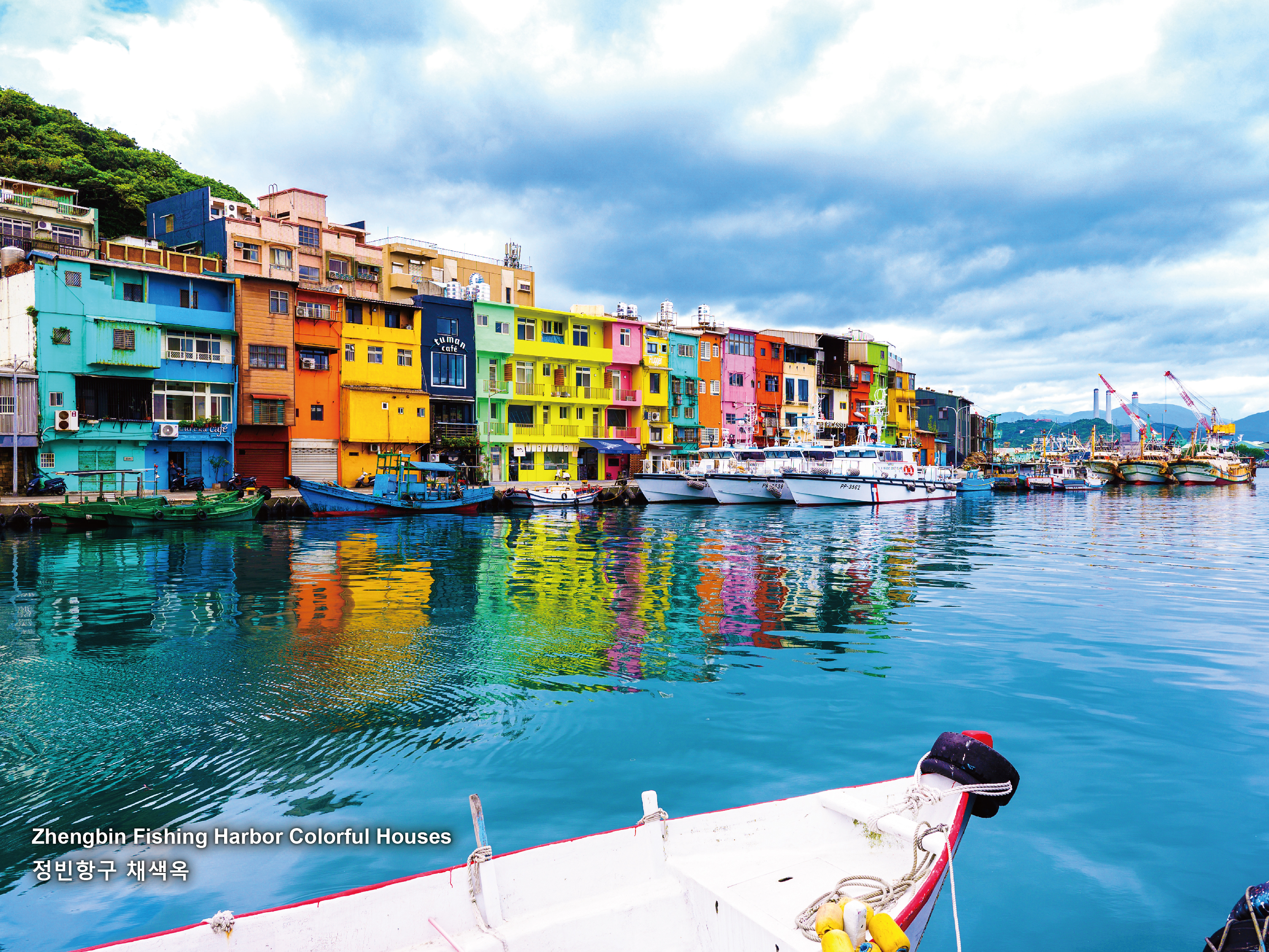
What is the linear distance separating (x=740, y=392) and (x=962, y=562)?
153 ft

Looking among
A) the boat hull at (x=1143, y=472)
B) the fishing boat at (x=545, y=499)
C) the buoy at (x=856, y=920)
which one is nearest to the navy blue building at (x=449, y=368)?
the fishing boat at (x=545, y=499)

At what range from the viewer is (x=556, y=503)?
149 feet

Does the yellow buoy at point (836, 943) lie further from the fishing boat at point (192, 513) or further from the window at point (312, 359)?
the window at point (312, 359)

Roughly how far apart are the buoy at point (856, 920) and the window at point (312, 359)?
47159 mm

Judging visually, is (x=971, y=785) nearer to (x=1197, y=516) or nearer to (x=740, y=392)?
(x=1197, y=516)

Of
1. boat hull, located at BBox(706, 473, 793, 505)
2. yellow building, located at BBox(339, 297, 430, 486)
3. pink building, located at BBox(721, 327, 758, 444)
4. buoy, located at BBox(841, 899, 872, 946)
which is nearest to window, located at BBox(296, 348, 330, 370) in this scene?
yellow building, located at BBox(339, 297, 430, 486)

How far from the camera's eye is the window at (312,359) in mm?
46000

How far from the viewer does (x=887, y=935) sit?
410 centimetres

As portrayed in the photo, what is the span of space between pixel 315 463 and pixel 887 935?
4667 cm

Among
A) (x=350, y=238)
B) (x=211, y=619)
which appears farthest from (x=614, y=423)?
(x=211, y=619)

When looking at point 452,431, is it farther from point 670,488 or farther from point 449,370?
point 670,488

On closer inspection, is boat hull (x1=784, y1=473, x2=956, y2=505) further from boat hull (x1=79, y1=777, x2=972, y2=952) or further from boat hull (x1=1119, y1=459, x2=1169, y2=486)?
boat hull (x1=1119, y1=459, x2=1169, y2=486)

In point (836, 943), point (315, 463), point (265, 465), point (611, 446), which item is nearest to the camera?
point (836, 943)

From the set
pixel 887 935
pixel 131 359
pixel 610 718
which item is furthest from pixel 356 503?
pixel 887 935
